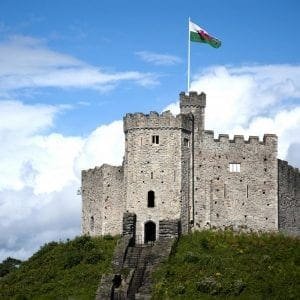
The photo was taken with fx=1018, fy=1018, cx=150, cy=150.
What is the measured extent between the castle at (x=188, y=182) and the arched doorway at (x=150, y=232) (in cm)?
8

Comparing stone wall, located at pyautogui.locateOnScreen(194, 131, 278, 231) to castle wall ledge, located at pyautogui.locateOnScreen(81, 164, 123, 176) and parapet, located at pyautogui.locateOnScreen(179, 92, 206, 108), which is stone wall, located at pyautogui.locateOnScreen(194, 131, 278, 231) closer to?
parapet, located at pyautogui.locateOnScreen(179, 92, 206, 108)

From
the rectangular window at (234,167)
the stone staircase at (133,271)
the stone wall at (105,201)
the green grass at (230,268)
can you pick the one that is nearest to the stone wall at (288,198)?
the rectangular window at (234,167)

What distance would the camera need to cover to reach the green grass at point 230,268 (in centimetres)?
6512

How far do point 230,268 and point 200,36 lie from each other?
20.6m

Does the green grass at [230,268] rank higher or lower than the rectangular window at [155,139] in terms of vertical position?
lower

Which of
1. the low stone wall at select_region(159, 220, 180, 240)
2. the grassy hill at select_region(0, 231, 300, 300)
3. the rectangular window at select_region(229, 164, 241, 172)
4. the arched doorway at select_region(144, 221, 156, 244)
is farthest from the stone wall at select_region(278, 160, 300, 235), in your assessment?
the arched doorway at select_region(144, 221, 156, 244)

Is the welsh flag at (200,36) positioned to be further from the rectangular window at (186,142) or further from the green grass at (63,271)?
the green grass at (63,271)

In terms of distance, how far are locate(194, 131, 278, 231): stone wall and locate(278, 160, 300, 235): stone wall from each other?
1175 mm

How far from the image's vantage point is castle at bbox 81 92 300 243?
77.8m

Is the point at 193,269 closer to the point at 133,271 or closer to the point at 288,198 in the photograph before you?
the point at 133,271

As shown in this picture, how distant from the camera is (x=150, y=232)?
3081 inches

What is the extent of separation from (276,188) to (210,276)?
612 inches

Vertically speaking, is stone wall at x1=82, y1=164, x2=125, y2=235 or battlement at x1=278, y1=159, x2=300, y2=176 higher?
battlement at x1=278, y1=159, x2=300, y2=176

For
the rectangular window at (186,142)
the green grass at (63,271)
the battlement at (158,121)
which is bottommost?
the green grass at (63,271)
